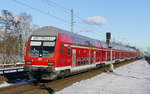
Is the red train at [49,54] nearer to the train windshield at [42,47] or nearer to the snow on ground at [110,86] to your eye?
the train windshield at [42,47]

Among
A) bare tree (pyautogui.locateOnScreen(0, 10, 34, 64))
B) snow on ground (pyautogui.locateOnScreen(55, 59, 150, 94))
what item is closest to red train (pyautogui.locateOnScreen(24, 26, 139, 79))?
snow on ground (pyautogui.locateOnScreen(55, 59, 150, 94))

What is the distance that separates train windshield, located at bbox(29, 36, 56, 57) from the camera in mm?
15500

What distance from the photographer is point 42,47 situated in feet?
51.3

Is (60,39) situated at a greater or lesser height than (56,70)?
greater

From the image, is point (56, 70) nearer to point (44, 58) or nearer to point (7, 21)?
point (44, 58)

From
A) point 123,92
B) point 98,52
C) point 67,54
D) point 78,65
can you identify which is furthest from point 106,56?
point 123,92

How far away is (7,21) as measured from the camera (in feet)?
123

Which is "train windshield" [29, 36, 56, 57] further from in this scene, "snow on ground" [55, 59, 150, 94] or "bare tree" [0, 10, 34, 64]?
"bare tree" [0, 10, 34, 64]

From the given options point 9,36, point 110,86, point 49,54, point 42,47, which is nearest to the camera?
point 110,86

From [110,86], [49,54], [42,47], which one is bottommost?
[110,86]

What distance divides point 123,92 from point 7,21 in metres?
29.4

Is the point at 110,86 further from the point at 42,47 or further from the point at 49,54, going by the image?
the point at 42,47

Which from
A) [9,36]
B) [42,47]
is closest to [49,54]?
[42,47]

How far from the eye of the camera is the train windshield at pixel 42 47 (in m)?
15.5
